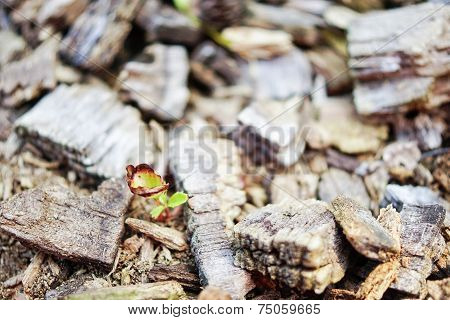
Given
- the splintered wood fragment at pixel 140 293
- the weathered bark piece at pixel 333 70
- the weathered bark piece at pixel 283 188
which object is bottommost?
the splintered wood fragment at pixel 140 293

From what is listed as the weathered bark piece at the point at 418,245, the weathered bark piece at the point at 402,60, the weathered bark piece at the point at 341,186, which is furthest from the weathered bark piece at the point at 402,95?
the weathered bark piece at the point at 418,245

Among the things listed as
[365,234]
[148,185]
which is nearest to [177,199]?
[148,185]

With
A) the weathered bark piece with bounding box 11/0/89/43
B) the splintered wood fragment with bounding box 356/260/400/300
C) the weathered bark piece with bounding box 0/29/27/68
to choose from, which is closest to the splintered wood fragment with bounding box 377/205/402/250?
the splintered wood fragment with bounding box 356/260/400/300

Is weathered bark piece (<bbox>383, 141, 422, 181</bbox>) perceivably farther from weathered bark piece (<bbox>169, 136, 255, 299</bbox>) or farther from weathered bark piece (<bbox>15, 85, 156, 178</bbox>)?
weathered bark piece (<bbox>15, 85, 156, 178</bbox>)

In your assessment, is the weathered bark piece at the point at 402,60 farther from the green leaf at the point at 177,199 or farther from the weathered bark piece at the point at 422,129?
the green leaf at the point at 177,199

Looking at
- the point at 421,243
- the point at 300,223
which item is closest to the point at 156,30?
the point at 300,223
